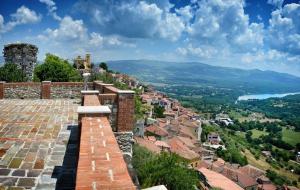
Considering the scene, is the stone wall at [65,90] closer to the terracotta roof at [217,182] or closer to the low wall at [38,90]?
the low wall at [38,90]

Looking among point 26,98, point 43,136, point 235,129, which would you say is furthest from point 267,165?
point 43,136

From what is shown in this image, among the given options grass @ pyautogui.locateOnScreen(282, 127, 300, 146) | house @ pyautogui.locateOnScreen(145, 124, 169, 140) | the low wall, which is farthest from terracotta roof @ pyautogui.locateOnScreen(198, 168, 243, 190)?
grass @ pyautogui.locateOnScreen(282, 127, 300, 146)

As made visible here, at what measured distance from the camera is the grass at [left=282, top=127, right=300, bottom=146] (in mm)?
109562

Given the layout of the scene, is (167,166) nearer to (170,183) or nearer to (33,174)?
(170,183)

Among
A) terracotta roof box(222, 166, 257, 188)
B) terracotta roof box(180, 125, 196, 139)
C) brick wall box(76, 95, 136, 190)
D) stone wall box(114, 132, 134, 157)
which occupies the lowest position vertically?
terracotta roof box(222, 166, 257, 188)

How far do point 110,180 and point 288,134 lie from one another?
132504mm

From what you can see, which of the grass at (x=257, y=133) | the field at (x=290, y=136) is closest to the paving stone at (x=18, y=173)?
the field at (x=290, y=136)

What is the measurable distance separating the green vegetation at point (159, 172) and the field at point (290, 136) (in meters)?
96.3

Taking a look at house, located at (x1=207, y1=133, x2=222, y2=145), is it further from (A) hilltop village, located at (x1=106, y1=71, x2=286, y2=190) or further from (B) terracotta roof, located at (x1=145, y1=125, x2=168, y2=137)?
(B) terracotta roof, located at (x1=145, y1=125, x2=168, y2=137)

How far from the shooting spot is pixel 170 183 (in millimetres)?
20312

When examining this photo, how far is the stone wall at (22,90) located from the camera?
14945 millimetres

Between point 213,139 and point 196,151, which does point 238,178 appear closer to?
point 196,151

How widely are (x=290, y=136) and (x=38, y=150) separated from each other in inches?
4989

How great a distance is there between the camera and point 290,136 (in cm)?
11994
